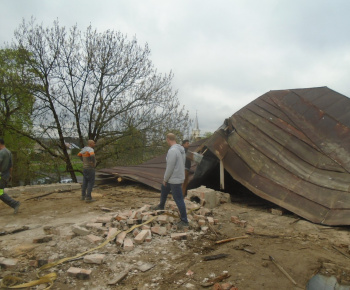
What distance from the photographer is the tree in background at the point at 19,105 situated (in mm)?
13477

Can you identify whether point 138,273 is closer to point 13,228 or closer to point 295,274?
point 295,274

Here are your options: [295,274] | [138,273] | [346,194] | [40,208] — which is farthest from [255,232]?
[40,208]

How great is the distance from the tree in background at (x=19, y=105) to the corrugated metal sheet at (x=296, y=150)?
10762 mm

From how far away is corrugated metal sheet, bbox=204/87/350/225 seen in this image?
5.50 meters

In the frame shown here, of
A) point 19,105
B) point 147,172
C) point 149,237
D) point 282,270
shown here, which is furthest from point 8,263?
point 19,105

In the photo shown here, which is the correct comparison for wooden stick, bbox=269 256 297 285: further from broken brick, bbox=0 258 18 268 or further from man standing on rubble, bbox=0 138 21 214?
man standing on rubble, bbox=0 138 21 214

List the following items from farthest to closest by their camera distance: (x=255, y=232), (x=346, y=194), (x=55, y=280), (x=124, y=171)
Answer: (x=124, y=171), (x=346, y=194), (x=255, y=232), (x=55, y=280)

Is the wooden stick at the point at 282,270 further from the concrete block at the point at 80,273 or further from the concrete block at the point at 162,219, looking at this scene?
the concrete block at the point at 80,273

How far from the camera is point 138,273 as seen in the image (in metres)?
3.26

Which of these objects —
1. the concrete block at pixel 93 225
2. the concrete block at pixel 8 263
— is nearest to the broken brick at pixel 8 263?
the concrete block at pixel 8 263

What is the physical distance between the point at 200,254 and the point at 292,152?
4.00 m

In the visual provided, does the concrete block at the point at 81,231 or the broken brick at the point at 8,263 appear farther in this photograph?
the concrete block at the point at 81,231

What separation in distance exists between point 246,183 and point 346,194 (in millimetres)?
2048

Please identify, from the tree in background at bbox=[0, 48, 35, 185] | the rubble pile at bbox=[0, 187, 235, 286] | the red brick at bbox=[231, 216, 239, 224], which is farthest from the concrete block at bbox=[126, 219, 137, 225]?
the tree in background at bbox=[0, 48, 35, 185]
